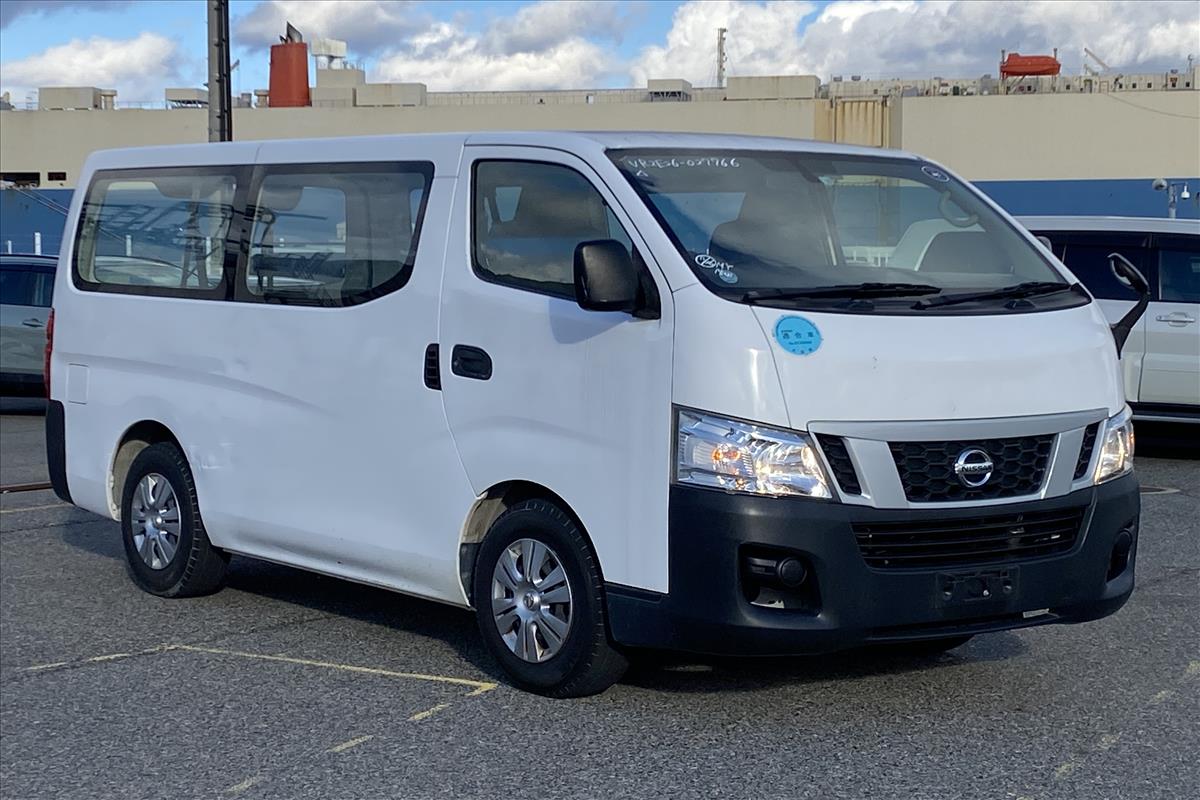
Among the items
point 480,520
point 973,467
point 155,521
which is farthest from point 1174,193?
point 973,467

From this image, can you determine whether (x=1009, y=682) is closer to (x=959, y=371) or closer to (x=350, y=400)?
(x=959, y=371)

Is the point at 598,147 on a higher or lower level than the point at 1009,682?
Result: higher

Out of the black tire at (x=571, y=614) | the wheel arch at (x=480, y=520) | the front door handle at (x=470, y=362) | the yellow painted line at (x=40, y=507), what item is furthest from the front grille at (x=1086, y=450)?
the yellow painted line at (x=40, y=507)

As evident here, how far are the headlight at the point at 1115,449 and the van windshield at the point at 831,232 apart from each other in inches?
18.8

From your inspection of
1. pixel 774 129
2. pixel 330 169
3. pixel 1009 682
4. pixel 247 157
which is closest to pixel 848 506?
pixel 1009 682

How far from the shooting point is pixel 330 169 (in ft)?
22.4

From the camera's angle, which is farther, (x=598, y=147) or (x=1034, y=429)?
(x=598, y=147)

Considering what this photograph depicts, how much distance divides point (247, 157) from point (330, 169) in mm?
775

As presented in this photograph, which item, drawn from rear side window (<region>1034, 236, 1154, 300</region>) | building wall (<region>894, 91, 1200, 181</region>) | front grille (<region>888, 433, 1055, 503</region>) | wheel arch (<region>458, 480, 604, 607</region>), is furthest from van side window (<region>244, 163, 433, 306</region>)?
building wall (<region>894, 91, 1200, 181</region>)

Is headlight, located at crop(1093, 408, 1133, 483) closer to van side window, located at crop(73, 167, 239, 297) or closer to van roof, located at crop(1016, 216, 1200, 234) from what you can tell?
van side window, located at crop(73, 167, 239, 297)

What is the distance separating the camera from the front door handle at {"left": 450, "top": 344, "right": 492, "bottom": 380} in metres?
5.90

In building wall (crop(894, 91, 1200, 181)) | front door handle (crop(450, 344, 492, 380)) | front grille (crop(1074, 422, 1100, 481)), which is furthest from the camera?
building wall (crop(894, 91, 1200, 181))

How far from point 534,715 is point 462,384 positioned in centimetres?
130

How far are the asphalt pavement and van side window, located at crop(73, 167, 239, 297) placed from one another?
165 centimetres
